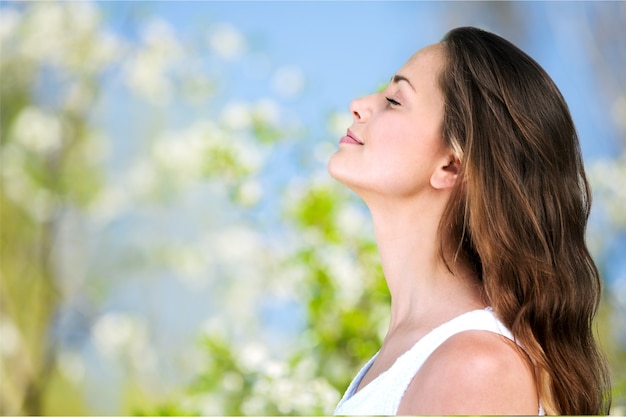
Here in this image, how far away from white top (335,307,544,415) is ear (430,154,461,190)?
0.17 meters

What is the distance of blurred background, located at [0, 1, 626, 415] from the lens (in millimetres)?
3029

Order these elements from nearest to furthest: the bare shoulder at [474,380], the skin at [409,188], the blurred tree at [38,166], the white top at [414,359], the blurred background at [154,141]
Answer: the bare shoulder at [474,380], the white top at [414,359], the skin at [409,188], the blurred background at [154,141], the blurred tree at [38,166]

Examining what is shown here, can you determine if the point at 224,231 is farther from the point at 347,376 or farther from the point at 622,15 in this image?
the point at 622,15

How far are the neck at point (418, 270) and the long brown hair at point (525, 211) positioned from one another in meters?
0.02

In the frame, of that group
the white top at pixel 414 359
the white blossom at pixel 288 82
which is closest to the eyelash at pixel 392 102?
the white top at pixel 414 359

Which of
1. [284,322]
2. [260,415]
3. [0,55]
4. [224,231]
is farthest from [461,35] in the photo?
[0,55]

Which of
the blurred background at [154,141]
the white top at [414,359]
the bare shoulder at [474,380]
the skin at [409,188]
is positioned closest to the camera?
the bare shoulder at [474,380]

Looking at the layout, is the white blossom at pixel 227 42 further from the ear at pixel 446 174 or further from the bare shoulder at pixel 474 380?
the bare shoulder at pixel 474 380

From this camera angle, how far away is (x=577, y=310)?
1.02m

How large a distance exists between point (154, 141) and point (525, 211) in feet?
8.46

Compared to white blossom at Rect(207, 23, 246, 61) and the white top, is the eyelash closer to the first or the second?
the white top

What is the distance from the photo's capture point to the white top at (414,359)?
0.90m

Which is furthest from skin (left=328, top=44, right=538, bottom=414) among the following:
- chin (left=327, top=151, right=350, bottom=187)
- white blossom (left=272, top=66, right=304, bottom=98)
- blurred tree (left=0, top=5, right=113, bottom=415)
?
blurred tree (left=0, top=5, right=113, bottom=415)

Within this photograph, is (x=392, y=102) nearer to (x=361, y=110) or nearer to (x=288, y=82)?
(x=361, y=110)
